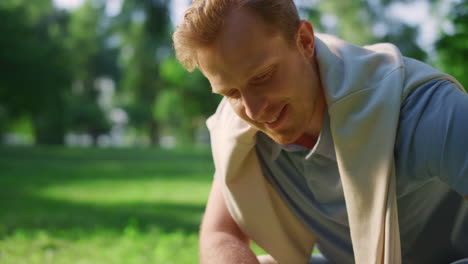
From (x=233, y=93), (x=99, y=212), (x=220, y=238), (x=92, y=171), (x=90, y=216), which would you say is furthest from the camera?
(x=92, y=171)

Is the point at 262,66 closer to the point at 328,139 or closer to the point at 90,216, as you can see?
the point at 328,139

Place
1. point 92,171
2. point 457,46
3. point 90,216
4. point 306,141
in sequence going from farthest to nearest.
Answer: point 92,171 → point 90,216 → point 457,46 → point 306,141

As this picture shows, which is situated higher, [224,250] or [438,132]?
[438,132]

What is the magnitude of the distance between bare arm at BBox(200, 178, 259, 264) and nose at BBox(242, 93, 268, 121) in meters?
0.56

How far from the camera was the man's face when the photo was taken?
1.71 metres

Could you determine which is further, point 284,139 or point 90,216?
point 90,216

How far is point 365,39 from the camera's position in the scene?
683 inches

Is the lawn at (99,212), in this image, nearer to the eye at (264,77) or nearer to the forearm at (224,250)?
the forearm at (224,250)

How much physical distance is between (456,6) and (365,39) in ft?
41.6

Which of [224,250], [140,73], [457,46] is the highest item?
[224,250]

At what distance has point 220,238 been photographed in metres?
2.11

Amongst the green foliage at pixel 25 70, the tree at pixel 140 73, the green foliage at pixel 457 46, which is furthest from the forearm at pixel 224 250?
the tree at pixel 140 73

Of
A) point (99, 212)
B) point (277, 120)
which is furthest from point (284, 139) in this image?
point (99, 212)

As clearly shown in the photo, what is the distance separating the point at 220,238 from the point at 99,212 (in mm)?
4700
